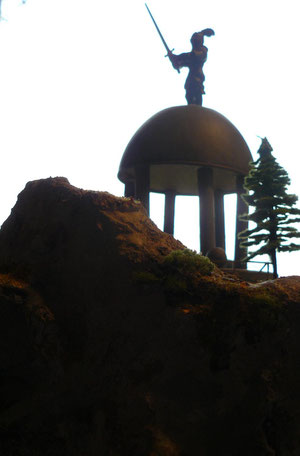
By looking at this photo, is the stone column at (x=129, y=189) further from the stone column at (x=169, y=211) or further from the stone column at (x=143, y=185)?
the stone column at (x=143, y=185)

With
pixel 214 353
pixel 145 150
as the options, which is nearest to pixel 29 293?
pixel 214 353

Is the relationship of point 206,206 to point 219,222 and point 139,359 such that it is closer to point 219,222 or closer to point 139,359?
point 219,222

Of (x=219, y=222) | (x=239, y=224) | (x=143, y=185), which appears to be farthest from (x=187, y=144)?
(x=239, y=224)

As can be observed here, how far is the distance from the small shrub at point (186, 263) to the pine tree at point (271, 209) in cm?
1204

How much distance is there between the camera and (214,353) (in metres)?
10.7

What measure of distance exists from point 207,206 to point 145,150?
4.45 meters

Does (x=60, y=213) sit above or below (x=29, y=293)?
above

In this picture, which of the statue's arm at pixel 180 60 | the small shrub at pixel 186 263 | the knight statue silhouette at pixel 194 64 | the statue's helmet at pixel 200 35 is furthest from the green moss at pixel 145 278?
the statue's helmet at pixel 200 35

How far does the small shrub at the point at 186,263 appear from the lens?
12094 mm

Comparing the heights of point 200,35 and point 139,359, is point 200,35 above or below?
above

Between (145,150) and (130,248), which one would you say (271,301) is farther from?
(145,150)

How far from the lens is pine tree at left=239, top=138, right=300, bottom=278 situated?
23.8m

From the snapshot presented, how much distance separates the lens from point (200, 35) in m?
33.1

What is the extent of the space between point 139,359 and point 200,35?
27.3m
